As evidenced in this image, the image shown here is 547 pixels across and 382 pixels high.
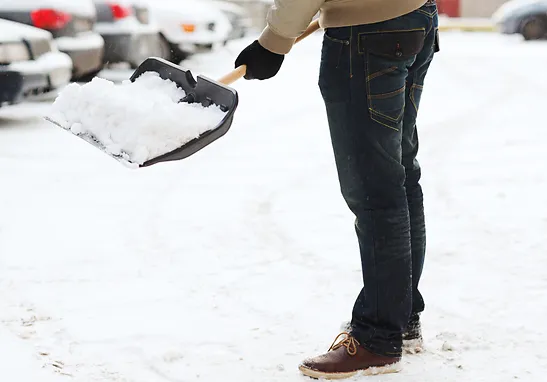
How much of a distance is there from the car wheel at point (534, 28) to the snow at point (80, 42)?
10.4 metres

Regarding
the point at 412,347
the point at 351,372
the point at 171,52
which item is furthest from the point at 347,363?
the point at 171,52

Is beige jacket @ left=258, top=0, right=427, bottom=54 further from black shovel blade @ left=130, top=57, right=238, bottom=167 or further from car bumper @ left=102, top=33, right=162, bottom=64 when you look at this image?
car bumper @ left=102, top=33, right=162, bottom=64

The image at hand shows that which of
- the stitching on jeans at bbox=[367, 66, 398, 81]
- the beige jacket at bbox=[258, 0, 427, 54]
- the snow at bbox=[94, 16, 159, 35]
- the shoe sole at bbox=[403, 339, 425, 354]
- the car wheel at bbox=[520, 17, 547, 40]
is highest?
the beige jacket at bbox=[258, 0, 427, 54]

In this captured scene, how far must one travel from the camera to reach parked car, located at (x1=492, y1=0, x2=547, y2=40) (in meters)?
16.4

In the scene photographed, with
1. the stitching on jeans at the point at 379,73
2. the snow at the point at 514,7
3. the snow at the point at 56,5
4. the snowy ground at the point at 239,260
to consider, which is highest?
the stitching on jeans at the point at 379,73

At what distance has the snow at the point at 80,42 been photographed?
8.35 meters

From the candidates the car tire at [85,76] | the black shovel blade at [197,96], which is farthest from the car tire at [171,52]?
the black shovel blade at [197,96]

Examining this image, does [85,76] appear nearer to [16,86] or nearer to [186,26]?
[186,26]

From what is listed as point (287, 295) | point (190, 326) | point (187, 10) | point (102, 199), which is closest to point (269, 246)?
point (287, 295)

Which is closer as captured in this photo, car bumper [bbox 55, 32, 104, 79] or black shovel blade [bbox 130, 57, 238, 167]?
black shovel blade [bbox 130, 57, 238, 167]

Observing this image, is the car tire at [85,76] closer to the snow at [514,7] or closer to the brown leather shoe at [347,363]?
the brown leather shoe at [347,363]

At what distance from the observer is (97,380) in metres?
2.66

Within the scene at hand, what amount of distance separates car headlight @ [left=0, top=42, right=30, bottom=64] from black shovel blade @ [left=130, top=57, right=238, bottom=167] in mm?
4288

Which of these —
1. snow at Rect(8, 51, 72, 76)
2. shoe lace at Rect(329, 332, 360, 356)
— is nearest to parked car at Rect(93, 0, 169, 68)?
snow at Rect(8, 51, 72, 76)
